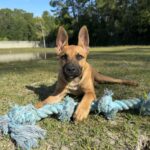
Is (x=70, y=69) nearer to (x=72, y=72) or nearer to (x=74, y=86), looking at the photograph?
(x=72, y=72)

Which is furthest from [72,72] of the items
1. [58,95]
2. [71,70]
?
[58,95]

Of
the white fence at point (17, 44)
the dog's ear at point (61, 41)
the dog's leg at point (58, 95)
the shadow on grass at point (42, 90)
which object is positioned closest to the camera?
the dog's leg at point (58, 95)

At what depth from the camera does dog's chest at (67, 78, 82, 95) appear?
5.48m

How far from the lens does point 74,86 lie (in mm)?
5496

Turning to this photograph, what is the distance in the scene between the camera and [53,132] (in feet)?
13.5

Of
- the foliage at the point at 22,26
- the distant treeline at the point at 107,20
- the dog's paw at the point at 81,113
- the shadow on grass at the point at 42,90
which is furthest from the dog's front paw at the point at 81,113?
the foliage at the point at 22,26

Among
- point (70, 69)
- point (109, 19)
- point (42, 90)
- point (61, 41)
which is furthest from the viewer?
point (109, 19)

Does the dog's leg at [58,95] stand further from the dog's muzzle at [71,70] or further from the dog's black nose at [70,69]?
the dog's black nose at [70,69]

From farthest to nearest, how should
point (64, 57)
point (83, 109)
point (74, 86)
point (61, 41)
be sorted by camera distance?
1. point (61, 41)
2. point (64, 57)
3. point (74, 86)
4. point (83, 109)

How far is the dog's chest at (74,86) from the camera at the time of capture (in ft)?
18.0

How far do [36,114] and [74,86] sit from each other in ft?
4.36

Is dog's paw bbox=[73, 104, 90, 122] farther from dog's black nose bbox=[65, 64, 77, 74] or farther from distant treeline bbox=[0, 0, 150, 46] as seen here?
distant treeline bbox=[0, 0, 150, 46]

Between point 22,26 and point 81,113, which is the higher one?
point 22,26

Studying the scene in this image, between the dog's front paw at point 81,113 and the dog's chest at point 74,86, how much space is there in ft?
3.42
